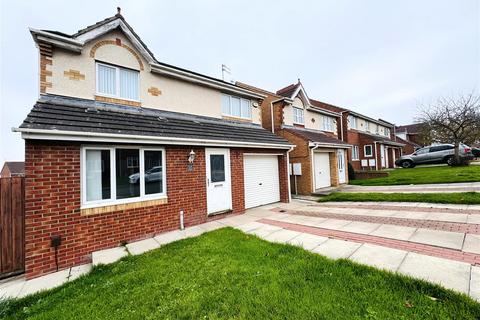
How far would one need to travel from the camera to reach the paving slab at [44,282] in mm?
3929

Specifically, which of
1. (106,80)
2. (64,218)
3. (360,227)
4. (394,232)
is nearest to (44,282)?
(64,218)

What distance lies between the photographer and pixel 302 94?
15445mm

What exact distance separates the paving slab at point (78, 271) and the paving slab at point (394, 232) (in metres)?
7.18

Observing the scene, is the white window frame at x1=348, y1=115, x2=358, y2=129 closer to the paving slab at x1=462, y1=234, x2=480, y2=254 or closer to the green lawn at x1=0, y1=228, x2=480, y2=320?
the paving slab at x1=462, y1=234, x2=480, y2=254

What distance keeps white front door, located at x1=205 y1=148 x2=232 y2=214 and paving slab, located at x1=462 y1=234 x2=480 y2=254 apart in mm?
6799

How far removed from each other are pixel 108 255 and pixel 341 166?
1608 cm

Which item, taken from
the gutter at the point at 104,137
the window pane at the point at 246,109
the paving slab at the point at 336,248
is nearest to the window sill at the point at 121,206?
the gutter at the point at 104,137

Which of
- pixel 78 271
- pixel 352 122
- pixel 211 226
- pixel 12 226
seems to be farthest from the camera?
pixel 352 122

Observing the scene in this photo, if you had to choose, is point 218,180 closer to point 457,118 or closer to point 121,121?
point 121,121

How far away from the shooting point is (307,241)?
511 cm

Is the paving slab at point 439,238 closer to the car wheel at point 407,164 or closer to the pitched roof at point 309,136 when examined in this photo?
the pitched roof at point 309,136

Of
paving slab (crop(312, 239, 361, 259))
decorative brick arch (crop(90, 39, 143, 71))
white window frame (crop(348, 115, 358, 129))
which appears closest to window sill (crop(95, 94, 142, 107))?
decorative brick arch (crop(90, 39, 143, 71))

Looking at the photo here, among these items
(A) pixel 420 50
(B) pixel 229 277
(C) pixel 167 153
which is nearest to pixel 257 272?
(B) pixel 229 277

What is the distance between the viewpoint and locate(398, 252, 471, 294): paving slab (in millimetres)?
2893
